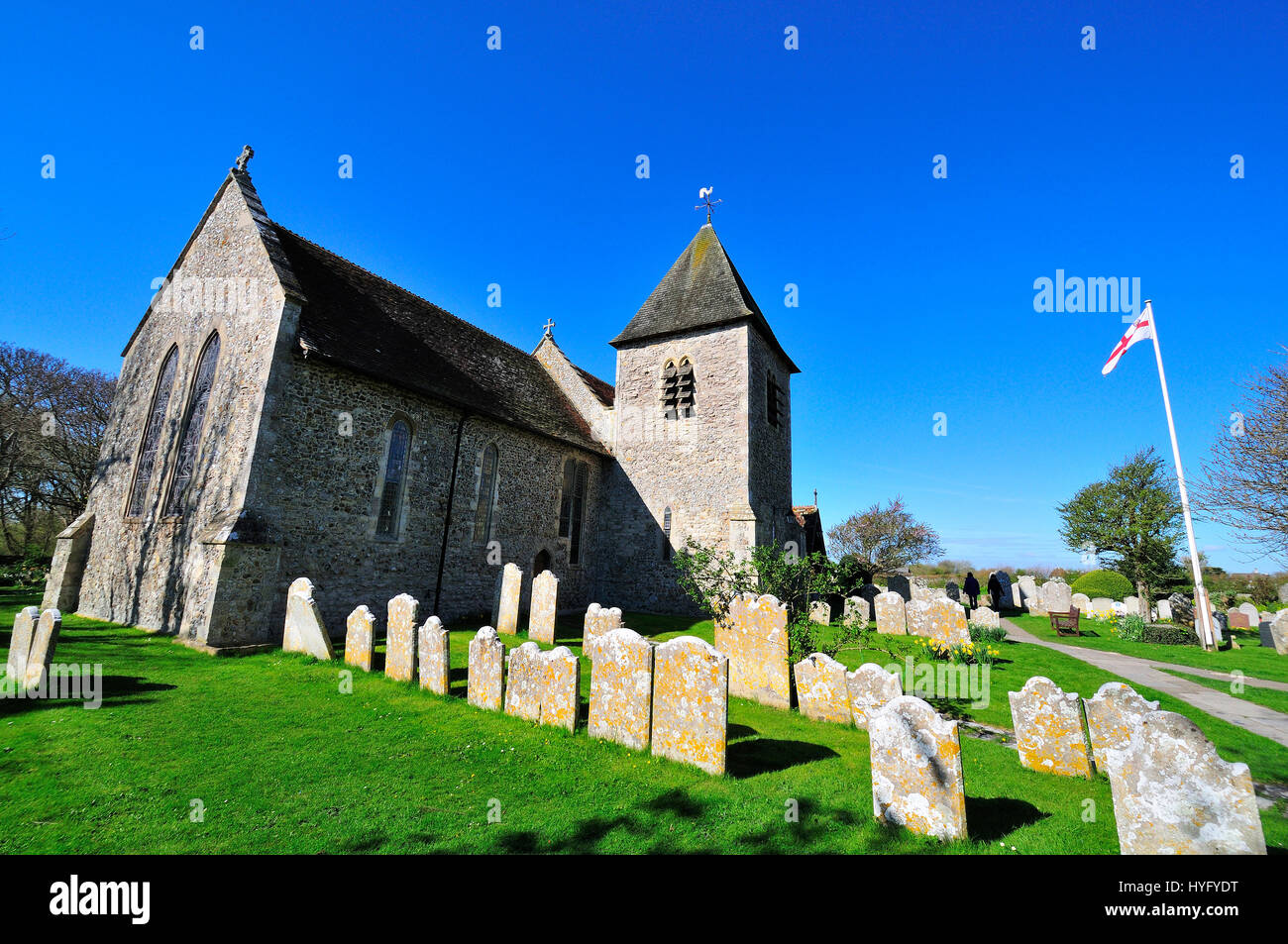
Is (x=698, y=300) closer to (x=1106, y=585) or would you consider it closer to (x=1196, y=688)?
(x=1196, y=688)

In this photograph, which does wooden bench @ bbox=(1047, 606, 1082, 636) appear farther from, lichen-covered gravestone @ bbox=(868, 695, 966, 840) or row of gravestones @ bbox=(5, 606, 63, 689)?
row of gravestones @ bbox=(5, 606, 63, 689)

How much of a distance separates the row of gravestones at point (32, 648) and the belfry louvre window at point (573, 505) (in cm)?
1185

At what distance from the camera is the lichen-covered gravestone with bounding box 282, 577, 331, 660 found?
29.1ft

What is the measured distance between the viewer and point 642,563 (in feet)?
59.0

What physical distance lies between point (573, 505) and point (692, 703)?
13516 mm

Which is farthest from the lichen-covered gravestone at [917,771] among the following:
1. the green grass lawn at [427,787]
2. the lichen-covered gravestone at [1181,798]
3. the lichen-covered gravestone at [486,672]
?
the lichen-covered gravestone at [486,672]

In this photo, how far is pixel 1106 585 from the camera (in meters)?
25.2

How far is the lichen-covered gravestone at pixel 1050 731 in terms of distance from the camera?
509cm

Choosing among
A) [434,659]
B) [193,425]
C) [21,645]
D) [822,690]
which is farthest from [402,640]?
[193,425]

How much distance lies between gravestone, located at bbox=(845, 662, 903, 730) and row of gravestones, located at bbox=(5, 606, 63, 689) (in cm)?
972
